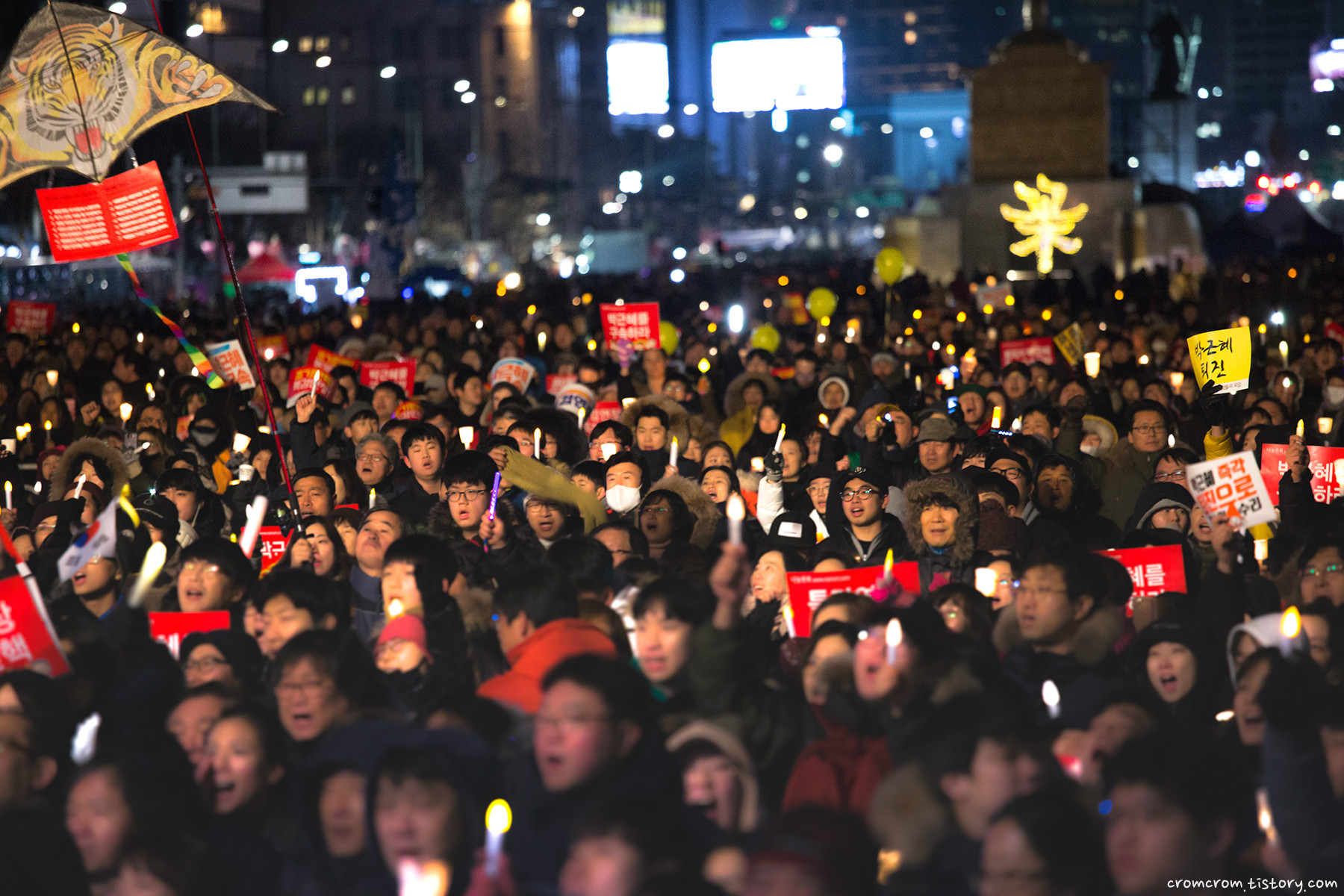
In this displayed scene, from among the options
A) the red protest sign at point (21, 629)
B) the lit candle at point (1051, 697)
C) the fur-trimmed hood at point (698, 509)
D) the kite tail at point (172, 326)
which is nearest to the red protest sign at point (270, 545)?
the kite tail at point (172, 326)

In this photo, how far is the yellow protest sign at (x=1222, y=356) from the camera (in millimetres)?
8828

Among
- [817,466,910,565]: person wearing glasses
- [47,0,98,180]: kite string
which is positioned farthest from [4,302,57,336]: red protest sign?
[817,466,910,565]: person wearing glasses

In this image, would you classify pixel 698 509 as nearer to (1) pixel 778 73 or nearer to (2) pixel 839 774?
(2) pixel 839 774

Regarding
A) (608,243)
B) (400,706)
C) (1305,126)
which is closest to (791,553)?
(400,706)

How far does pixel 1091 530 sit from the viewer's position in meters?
7.35

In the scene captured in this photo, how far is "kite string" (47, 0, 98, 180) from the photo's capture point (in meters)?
7.77

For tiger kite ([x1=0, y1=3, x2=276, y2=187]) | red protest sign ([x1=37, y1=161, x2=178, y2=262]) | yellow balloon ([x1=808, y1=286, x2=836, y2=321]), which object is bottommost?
yellow balloon ([x1=808, y1=286, x2=836, y2=321])

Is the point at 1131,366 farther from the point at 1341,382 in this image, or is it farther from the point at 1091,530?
the point at 1091,530

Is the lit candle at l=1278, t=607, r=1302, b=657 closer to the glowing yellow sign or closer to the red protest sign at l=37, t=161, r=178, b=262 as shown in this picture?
the red protest sign at l=37, t=161, r=178, b=262

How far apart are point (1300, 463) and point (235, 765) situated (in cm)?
524

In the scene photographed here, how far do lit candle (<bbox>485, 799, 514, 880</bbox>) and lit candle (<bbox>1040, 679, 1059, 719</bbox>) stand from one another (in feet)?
4.92

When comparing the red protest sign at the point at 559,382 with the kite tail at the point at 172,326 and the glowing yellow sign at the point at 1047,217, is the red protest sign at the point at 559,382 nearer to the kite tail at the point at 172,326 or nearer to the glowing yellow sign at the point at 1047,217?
the kite tail at the point at 172,326

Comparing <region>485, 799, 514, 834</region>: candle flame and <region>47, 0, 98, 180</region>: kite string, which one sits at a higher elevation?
<region>47, 0, 98, 180</region>: kite string

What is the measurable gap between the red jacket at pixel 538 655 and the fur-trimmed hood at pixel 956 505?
203cm
